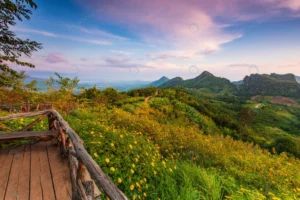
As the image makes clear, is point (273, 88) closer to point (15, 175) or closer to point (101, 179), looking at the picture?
point (101, 179)

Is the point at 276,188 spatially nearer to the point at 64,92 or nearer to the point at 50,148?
the point at 50,148

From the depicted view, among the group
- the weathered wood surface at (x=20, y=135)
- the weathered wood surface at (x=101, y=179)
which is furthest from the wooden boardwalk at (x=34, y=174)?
the weathered wood surface at (x=101, y=179)

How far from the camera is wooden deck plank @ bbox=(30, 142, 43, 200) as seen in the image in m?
2.60

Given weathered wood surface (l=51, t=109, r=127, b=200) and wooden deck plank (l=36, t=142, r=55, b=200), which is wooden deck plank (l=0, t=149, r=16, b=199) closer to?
wooden deck plank (l=36, t=142, r=55, b=200)

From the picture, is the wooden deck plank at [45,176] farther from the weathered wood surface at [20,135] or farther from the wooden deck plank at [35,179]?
the weathered wood surface at [20,135]

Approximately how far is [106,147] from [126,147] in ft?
1.58

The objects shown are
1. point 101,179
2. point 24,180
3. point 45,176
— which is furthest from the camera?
point 45,176

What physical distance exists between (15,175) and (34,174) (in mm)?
352

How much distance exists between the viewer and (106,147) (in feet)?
12.8

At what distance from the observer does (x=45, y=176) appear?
3115 mm

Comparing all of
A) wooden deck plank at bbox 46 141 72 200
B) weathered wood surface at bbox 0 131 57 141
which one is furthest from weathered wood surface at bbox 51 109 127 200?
weathered wood surface at bbox 0 131 57 141

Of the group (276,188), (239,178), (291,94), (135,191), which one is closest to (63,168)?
(135,191)

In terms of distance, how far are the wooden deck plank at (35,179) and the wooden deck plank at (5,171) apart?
0.38 meters

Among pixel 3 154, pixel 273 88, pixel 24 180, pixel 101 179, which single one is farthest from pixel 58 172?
pixel 273 88
